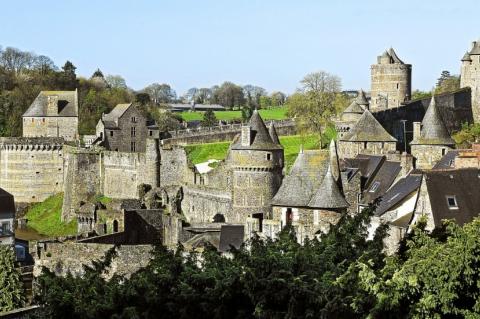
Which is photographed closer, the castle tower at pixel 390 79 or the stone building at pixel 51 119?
the stone building at pixel 51 119

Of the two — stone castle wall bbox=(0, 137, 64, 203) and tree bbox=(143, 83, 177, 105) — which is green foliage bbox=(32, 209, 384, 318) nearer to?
stone castle wall bbox=(0, 137, 64, 203)

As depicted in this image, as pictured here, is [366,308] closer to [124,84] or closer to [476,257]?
[476,257]

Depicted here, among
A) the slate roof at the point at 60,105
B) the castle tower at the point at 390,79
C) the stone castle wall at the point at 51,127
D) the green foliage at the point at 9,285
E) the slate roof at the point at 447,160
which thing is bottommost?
the green foliage at the point at 9,285

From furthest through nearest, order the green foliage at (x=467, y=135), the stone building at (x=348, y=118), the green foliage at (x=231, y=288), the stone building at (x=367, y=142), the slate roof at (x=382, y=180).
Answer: the stone building at (x=348, y=118) < the green foliage at (x=467, y=135) < the stone building at (x=367, y=142) < the slate roof at (x=382, y=180) < the green foliage at (x=231, y=288)

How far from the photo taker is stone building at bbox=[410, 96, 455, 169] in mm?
47719

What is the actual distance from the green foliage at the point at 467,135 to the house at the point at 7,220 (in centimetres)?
2465

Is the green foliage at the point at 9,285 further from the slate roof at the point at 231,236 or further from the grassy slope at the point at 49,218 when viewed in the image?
the grassy slope at the point at 49,218

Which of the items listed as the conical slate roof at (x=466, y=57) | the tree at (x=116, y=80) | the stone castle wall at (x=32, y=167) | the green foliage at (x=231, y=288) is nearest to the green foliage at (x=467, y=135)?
the conical slate roof at (x=466, y=57)

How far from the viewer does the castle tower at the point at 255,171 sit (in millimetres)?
44594

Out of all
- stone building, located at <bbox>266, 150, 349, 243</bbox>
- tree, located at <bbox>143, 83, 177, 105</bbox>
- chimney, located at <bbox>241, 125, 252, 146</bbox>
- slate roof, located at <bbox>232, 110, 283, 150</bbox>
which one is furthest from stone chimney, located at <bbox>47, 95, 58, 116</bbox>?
tree, located at <bbox>143, 83, 177, 105</bbox>

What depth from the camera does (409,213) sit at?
3384 cm

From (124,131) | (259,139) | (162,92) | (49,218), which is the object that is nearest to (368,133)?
(259,139)

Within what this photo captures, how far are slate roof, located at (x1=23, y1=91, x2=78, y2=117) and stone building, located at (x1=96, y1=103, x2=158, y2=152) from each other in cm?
306

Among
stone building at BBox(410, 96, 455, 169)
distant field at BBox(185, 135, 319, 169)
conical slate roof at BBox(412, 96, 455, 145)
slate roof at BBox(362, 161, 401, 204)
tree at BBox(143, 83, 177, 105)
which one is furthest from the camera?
tree at BBox(143, 83, 177, 105)
